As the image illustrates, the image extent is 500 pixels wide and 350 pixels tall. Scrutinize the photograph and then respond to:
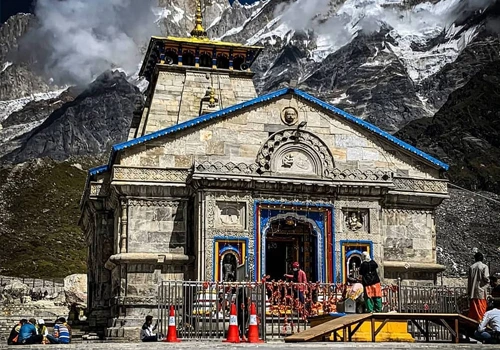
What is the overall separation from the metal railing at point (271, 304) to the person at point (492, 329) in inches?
177

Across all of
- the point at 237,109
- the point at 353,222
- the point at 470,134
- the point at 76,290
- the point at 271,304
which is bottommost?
the point at 271,304

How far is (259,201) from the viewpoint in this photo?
92.4 ft

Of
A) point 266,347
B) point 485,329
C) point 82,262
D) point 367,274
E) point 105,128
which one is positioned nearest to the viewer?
point 266,347

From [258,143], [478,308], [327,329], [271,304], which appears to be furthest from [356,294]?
[258,143]

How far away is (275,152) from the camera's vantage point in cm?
2878

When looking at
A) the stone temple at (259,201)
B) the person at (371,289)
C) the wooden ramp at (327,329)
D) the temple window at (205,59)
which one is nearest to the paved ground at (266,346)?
the wooden ramp at (327,329)

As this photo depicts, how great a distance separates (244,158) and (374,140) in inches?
191

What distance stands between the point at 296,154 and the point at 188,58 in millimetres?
10914

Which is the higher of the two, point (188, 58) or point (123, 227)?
point (188, 58)

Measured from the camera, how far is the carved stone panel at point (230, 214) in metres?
27.6

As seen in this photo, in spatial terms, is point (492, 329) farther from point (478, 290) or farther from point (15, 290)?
point (15, 290)

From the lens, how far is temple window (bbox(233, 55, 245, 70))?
38431 mm

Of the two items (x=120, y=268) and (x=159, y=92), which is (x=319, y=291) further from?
(x=159, y=92)

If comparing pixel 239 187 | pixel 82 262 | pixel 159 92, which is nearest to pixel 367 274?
pixel 239 187
